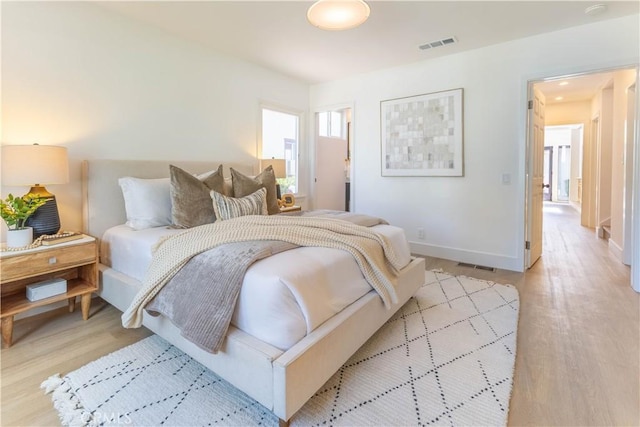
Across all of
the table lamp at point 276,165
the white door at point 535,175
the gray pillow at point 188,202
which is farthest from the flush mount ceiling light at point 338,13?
the white door at point 535,175

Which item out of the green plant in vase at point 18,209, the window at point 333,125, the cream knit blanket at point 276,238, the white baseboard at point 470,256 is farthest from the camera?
the window at point 333,125

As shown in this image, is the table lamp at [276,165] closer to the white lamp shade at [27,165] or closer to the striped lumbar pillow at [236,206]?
the striped lumbar pillow at [236,206]

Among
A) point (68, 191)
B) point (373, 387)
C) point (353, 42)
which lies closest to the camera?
point (373, 387)

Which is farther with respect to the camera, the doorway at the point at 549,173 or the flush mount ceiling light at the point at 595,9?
the doorway at the point at 549,173

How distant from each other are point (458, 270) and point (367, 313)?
7.12 feet

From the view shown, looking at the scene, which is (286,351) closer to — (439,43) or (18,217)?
(18,217)

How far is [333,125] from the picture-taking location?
657 cm

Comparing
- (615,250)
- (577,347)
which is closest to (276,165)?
(577,347)

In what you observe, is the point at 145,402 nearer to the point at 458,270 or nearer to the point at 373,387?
the point at 373,387

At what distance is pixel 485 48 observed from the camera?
142 inches

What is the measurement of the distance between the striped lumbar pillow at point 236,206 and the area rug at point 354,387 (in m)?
0.99

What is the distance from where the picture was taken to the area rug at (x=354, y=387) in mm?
1446

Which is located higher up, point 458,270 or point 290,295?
point 290,295

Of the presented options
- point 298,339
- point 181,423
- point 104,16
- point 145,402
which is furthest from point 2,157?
point 298,339
